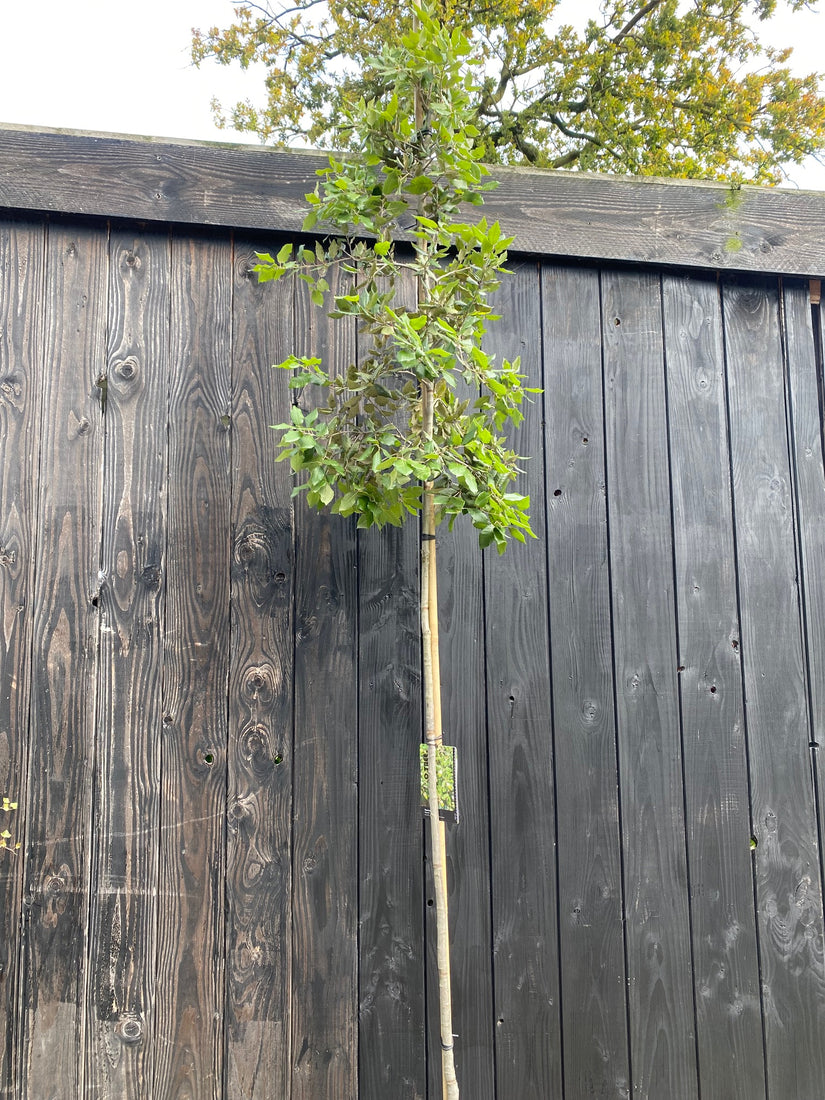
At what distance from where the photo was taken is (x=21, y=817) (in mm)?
1467

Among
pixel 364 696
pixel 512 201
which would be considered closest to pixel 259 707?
pixel 364 696

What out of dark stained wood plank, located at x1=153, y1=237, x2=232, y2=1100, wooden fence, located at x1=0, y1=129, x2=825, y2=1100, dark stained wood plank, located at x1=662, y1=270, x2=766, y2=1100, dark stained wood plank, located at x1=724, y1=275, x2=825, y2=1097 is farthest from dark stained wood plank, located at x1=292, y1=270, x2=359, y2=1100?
dark stained wood plank, located at x1=724, y1=275, x2=825, y2=1097

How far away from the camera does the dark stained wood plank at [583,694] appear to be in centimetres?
155

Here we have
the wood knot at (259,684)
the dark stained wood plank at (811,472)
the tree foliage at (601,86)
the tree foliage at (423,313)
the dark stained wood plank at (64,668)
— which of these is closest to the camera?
the tree foliage at (423,313)

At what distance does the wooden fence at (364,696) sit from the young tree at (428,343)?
34 cm

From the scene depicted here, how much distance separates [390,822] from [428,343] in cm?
102

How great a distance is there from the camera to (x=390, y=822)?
1541 mm

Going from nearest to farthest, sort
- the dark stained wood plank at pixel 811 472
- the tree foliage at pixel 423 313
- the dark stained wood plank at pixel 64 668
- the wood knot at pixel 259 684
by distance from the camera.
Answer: the tree foliage at pixel 423 313, the dark stained wood plank at pixel 64 668, the wood knot at pixel 259 684, the dark stained wood plank at pixel 811 472

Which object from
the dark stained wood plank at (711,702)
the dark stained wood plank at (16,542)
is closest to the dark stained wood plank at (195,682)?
the dark stained wood plank at (16,542)

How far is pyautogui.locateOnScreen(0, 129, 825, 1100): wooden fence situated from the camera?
4.84 ft

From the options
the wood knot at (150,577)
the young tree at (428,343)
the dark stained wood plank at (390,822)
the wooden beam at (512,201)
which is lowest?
the dark stained wood plank at (390,822)

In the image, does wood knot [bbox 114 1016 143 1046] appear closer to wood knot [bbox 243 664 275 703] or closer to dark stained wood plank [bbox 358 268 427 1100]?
dark stained wood plank [bbox 358 268 427 1100]

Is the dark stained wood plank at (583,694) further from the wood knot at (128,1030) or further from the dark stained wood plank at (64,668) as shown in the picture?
the dark stained wood plank at (64,668)

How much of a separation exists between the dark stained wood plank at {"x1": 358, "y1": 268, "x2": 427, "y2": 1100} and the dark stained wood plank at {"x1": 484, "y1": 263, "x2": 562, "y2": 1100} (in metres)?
0.18
